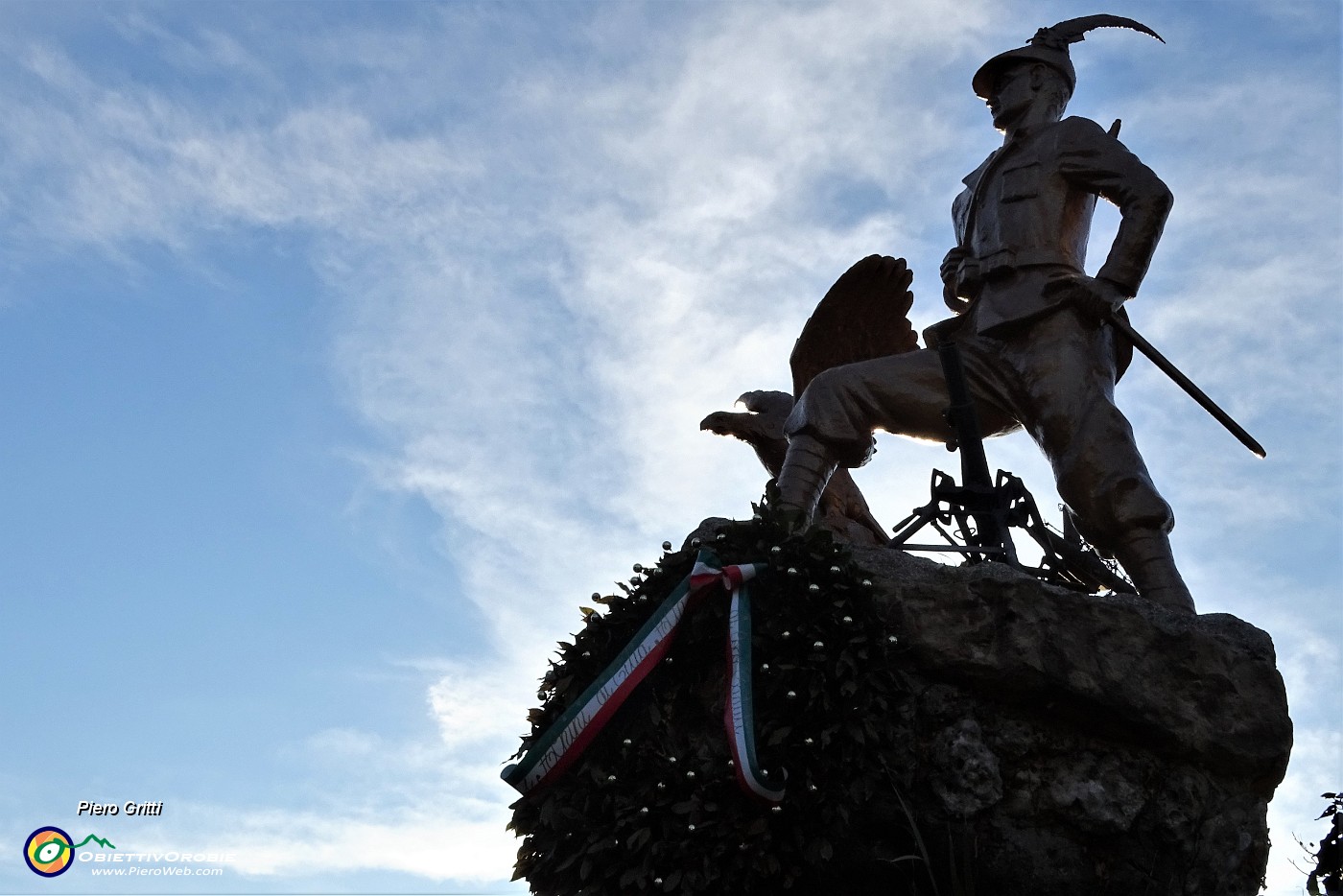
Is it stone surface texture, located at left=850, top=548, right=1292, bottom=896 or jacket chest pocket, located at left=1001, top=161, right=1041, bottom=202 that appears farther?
jacket chest pocket, located at left=1001, top=161, right=1041, bottom=202

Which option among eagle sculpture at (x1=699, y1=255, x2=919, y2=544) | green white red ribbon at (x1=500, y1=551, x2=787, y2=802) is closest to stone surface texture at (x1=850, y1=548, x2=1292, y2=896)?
green white red ribbon at (x1=500, y1=551, x2=787, y2=802)

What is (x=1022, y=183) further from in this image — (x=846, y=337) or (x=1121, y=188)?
(x=846, y=337)

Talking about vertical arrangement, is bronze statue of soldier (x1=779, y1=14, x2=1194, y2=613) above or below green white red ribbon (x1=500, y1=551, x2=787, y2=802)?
above

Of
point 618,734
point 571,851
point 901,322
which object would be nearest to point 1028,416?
point 901,322

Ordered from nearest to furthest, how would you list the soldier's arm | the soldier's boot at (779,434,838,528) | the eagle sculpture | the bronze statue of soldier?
the bronze statue of soldier
the soldier's boot at (779,434,838,528)
the soldier's arm
the eagle sculpture

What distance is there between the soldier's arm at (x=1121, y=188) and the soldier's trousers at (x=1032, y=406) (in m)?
0.29

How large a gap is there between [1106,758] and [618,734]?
1607 mm

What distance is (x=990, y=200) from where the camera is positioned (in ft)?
23.0

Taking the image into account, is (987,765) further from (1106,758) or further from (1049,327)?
(1049,327)

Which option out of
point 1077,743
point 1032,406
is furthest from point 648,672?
point 1032,406

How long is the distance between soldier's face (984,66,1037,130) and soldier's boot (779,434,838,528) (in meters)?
2.00

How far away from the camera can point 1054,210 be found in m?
6.80

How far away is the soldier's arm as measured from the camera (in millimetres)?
6590

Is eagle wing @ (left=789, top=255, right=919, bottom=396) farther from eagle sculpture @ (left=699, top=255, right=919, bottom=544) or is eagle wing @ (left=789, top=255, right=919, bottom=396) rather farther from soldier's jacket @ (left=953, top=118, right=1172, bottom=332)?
soldier's jacket @ (left=953, top=118, right=1172, bottom=332)
